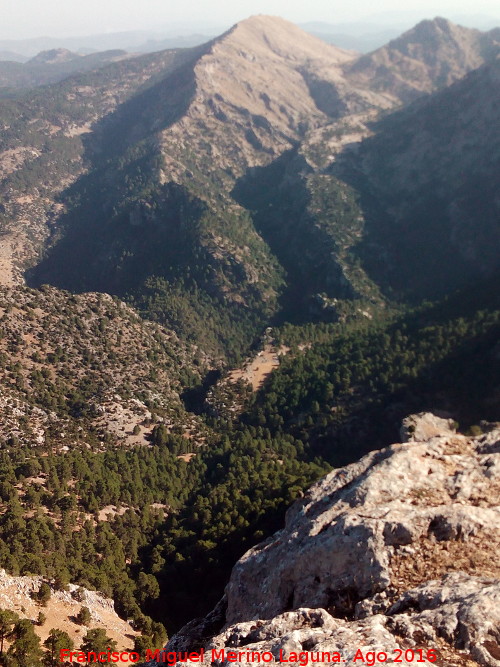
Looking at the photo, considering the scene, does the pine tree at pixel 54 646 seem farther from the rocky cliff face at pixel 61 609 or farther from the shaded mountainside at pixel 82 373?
the shaded mountainside at pixel 82 373

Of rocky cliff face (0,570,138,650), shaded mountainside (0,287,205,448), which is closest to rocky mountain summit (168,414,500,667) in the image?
rocky cliff face (0,570,138,650)

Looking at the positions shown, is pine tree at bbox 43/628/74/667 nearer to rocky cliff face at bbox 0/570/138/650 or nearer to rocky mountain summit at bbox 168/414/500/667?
rocky cliff face at bbox 0/570/138/650

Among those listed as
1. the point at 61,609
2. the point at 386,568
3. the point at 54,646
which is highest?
the point at 386,568

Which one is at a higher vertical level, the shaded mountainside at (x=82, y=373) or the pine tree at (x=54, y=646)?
the pine tree at (x=54, y=646)

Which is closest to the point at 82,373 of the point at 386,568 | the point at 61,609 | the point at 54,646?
the point at 61,609

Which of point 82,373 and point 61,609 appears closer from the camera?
point 61,609

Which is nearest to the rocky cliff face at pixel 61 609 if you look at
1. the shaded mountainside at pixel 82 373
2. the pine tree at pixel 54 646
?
the pine tree at pixel 54 646

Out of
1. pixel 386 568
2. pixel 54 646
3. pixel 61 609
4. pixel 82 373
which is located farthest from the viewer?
pixel 82 373

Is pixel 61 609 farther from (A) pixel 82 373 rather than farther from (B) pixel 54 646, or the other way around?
(A) pixel 82 373
